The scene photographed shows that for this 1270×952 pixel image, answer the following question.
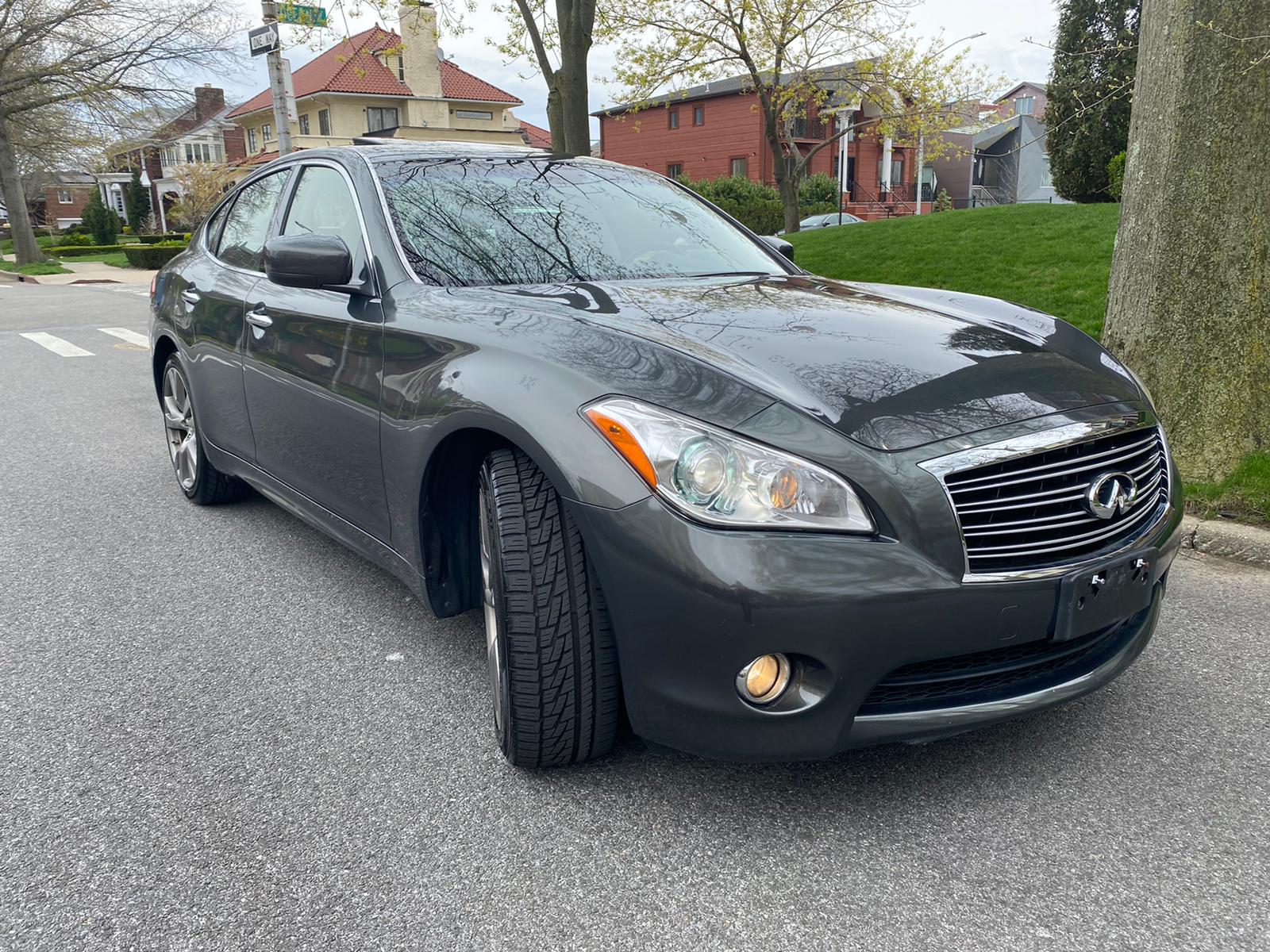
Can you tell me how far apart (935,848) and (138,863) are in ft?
5.67

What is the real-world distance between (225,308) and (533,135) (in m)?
68.2

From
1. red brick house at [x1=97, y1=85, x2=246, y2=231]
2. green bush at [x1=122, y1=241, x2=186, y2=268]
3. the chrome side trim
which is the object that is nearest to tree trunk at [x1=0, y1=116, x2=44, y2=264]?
green bush at [x1=122, y1=241, x2=186, y2=268]

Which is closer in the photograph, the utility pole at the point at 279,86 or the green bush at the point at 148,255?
the utility pole at the point at 279,86

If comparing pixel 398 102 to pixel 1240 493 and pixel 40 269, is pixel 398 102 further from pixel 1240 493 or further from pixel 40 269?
pixel 1240 493

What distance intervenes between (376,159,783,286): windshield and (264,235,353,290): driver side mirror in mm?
206

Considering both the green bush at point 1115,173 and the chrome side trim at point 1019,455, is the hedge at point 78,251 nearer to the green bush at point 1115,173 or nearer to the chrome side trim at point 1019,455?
the green bush at point 1115,173

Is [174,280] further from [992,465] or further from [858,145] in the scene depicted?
[858,145]

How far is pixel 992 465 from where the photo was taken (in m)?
2.14

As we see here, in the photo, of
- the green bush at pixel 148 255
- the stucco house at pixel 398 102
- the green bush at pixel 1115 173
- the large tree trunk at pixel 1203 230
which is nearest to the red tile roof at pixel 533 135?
the stucco house at pixel 398 102

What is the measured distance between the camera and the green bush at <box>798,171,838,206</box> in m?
42.0

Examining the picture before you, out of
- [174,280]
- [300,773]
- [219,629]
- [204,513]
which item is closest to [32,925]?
[300,773]

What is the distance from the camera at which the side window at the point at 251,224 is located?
4105 mm

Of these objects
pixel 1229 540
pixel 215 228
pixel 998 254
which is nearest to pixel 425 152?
pixel 215 228

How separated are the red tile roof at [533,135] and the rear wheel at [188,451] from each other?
56925 millimetres
